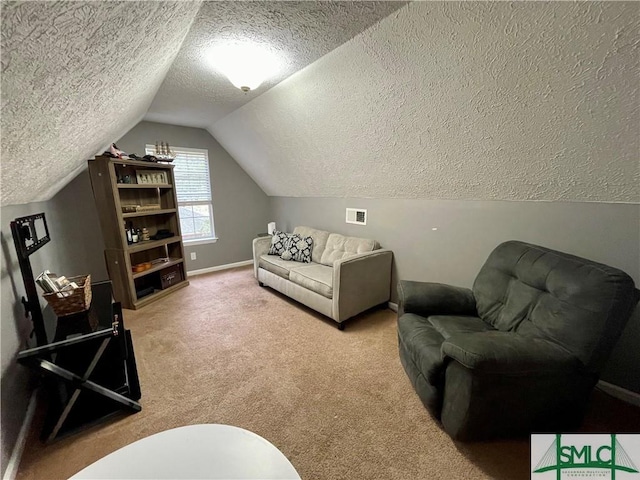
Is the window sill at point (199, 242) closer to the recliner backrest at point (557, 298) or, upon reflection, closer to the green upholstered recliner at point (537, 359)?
the green upholstered recliner at point (537, 359)

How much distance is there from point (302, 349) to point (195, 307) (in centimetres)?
155


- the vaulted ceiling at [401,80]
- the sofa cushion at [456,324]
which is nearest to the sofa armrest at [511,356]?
the sofa cushion at [456,324]

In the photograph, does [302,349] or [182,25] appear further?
[302,349]

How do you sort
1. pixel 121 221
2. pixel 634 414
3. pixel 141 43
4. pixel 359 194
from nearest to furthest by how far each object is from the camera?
pixel 141 43, pixel 634 414, pixel 121 221, pixel 359 194

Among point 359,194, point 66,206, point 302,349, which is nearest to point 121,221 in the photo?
point 66,206

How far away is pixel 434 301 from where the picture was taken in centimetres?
188

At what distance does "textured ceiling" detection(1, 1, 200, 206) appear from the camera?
27.7 inches

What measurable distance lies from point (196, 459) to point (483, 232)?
239cm

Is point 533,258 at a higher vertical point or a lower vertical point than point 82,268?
higher

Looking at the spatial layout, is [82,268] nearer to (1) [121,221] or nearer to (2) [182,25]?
(1) [121,221]

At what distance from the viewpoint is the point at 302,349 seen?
2197 mm

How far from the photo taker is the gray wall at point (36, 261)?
1335 millimetres

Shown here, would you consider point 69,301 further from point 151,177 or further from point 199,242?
point 199,242

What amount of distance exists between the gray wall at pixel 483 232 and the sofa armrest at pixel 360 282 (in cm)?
16
